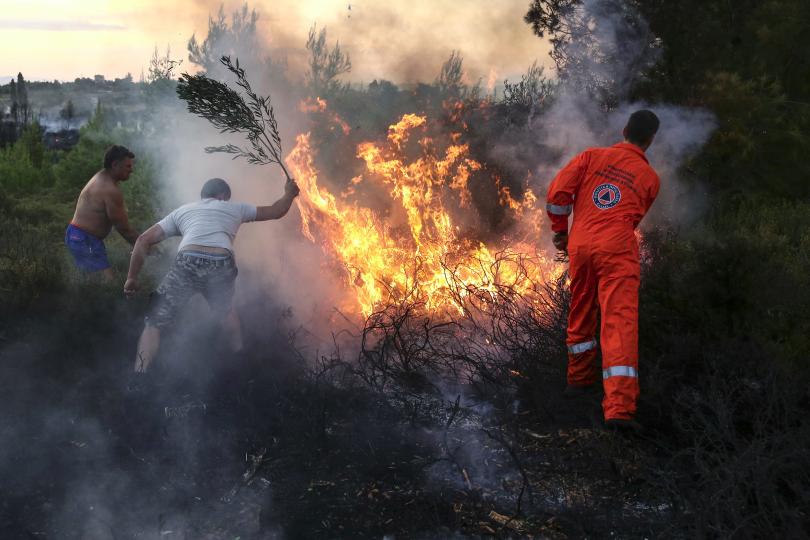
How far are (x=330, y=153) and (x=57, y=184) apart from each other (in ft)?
35.1

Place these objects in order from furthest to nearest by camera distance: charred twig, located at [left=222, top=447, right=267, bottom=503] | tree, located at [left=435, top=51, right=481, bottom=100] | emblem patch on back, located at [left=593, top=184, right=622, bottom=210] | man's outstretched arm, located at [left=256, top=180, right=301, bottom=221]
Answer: tree, located at [left=435, top=51, right=481, bottom=100], man's outstretched arm, located at [left=256, top=180, right=301, bottom=221], emblem patch on back, located at [left=593, top=184, right=622, bottom=210], charred twig, located at [left=222, top=447, right=267, bottom=503]

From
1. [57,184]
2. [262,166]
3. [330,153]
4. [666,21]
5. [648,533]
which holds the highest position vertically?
[57,184]

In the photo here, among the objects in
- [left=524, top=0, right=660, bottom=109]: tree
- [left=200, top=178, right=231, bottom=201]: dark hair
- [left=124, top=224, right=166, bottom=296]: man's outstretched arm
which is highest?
[left=524, top=0, right=660, bottom=109]: tree

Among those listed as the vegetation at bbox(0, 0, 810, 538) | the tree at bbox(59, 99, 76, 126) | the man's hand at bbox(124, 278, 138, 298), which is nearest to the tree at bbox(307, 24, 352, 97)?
the vegetation at bbox(0, 0, 810, 538)

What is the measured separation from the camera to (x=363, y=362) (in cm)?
568

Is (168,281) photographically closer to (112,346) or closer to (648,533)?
(112,346)

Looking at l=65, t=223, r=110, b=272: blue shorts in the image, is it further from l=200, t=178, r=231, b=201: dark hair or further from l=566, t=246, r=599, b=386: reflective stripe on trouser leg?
l=566, t=246, r=599, b=386: reflective stripe on trouser leg

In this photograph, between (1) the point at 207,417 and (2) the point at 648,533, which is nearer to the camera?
(2) the point at 648,533

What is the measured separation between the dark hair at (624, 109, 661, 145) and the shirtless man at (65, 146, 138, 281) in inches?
185

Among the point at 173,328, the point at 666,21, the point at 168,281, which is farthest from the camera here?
the point at 666,21

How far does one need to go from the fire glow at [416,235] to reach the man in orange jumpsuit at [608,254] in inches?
58.0

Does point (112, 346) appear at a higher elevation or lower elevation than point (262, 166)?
lower

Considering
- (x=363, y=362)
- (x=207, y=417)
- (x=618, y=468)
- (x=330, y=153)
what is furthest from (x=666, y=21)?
(x=207, y=417)

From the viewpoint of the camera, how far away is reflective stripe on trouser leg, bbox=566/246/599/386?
4465 millimetres
